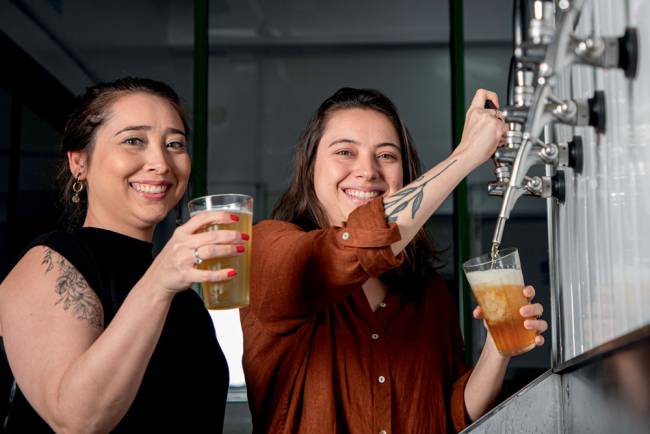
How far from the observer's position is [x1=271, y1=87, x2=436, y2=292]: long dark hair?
182cm

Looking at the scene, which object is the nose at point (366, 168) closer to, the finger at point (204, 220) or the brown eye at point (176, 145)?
the brown eye at point (176, 145)

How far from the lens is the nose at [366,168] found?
67.1 inches

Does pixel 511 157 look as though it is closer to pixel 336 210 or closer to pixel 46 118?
pixel 336 210

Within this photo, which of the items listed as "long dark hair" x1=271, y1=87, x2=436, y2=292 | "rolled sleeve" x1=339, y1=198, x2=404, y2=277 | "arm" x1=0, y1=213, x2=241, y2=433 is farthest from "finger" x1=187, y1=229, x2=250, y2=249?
"long dark hair" x1=271, y1=87, x2=436, y2=292

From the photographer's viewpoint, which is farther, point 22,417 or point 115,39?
point 115,39

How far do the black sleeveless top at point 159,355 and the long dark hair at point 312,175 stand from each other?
0.33m

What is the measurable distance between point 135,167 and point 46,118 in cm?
246

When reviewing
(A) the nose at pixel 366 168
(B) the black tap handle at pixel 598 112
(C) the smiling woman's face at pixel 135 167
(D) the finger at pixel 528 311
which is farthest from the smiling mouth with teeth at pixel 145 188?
(B) the black tap handle at pixel 598 112

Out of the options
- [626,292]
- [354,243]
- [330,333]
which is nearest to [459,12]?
[330,333]

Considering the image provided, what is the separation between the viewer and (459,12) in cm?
286

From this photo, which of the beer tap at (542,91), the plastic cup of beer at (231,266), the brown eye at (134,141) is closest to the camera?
the beer tap at (542,91)

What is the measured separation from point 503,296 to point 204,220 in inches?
21.7

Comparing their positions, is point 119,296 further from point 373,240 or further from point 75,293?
point 373,240

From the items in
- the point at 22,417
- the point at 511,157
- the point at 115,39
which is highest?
the point at 115,39
